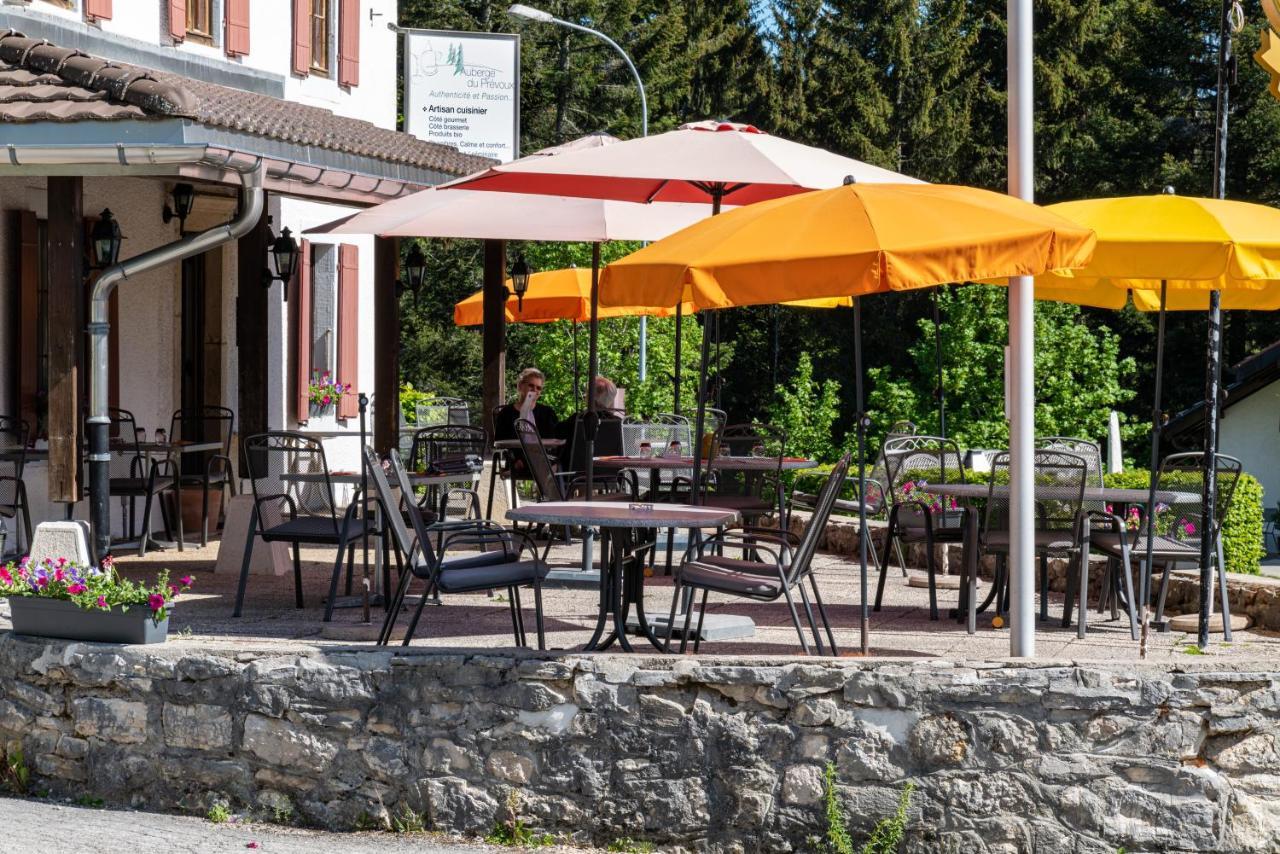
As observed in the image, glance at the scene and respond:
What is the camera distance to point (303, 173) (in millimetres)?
10086

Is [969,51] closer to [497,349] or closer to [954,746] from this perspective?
[497,349]

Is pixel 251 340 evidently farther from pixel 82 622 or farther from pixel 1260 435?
pixel 1260 435

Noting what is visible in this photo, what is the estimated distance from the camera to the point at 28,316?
452 inches

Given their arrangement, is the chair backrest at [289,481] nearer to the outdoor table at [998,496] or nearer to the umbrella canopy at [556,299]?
the outdoor table at [998,496]

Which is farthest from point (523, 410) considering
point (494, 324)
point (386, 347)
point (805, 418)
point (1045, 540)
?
point (805, 418)

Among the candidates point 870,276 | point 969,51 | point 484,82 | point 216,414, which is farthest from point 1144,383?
point 870,276

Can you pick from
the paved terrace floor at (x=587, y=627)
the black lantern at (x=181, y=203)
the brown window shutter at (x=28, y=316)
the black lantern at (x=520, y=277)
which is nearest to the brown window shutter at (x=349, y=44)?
the black lantern at (x=520, y=277)

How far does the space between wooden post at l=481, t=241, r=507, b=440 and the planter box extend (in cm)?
678

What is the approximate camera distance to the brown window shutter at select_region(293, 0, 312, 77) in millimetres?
14898

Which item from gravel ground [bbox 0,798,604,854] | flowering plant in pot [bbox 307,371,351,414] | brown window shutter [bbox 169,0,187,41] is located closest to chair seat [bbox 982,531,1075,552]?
gravel ground [bbox 0,798,604,854]

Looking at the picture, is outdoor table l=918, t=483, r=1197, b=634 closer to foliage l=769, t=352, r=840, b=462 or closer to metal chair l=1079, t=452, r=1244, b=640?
metal chair l=1079, t=452, r=1244, b=640

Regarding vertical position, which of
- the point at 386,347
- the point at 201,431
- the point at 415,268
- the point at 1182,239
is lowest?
the point at 201,431

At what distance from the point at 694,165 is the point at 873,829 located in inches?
125

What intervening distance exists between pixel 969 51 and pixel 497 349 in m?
25.8
